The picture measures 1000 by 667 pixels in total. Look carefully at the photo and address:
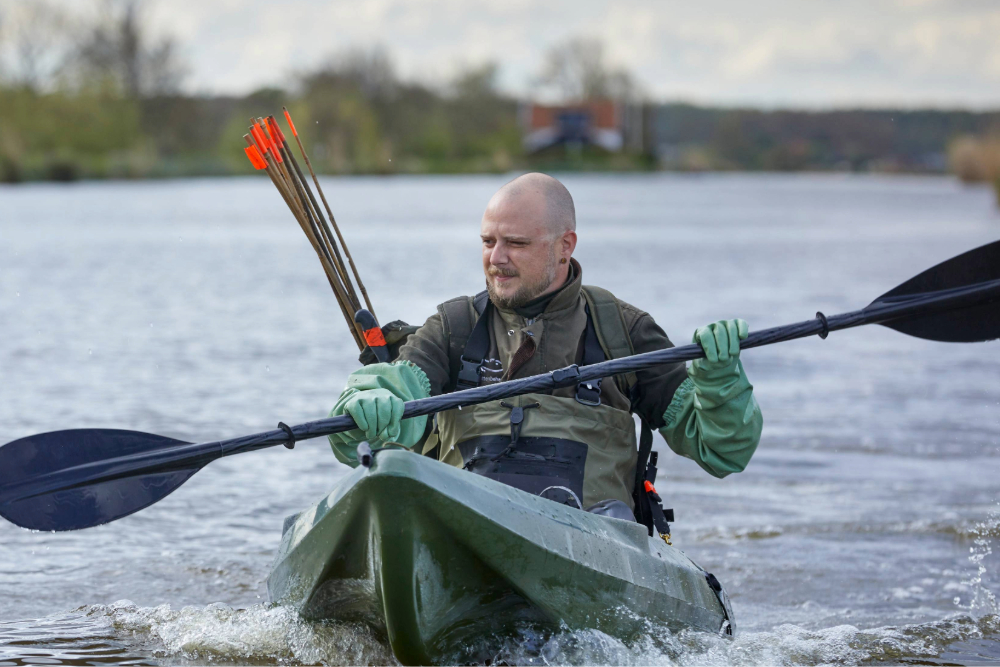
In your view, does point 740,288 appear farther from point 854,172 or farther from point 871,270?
point 854,172

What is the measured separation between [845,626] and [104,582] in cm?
328

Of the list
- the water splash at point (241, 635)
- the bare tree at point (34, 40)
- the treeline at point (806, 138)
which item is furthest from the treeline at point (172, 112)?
the water splash at point (241, 635)

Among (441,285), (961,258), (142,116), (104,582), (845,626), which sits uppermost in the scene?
(142,116)

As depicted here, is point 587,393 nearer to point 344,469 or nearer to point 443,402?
point 443,402

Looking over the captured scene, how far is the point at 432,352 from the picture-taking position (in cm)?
397

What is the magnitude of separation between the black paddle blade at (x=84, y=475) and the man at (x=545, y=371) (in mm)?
593

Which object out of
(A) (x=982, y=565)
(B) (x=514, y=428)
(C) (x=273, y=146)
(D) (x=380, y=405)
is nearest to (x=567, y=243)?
(B) (x=514, y=428)

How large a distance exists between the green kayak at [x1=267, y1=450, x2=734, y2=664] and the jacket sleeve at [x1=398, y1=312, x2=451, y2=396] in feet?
2.09

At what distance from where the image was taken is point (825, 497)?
23.0 ft

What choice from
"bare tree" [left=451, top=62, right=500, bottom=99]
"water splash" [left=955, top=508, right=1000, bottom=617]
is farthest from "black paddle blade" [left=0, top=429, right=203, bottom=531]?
"bare tree" [left=451, top=62, right=500, bottom=99]

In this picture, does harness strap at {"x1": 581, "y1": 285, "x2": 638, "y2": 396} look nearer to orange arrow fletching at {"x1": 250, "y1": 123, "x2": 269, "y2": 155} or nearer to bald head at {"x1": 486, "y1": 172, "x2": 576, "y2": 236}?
bald head at {"x1": 486, "y1": 172, "x2": 576, "y2": 236}

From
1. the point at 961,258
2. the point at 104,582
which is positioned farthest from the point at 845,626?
the point at 104,582

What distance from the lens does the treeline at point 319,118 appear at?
48938 millimetres

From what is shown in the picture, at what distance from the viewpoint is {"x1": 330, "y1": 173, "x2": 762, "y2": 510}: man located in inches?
148
